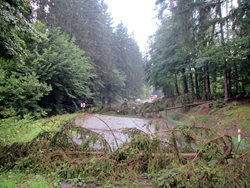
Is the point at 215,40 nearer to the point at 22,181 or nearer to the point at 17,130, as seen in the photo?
the point at 17,130

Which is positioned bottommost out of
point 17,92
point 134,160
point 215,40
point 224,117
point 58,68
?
point 134,160

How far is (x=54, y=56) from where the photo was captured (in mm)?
17234

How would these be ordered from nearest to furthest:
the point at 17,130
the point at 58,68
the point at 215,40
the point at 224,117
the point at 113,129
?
the point at 113,129
the point at 17,130
the point at 224,117
the point at 215,40
the point at 58,68

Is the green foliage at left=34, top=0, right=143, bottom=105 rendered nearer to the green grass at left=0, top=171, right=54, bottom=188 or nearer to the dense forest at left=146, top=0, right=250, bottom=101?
the dense forest at left=146, top=0, right=250, bottom=101

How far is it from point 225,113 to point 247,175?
10.3 metres

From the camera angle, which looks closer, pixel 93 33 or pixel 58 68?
pixel 58 68

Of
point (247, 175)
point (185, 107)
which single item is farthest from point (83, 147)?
point (185, 107)

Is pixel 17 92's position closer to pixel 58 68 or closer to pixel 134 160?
pixel 58 68

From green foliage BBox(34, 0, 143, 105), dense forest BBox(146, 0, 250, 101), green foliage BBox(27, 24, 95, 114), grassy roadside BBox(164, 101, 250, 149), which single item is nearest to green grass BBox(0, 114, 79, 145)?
grassy roadside BBox(164, 101, 250, 149)

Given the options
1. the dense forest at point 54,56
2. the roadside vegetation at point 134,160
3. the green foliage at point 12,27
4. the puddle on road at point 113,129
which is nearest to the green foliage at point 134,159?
the roadside vegetation at point 134,160

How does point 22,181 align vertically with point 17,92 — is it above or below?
below

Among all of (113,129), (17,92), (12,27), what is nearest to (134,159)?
(113,129)

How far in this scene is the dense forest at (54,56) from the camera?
647cm

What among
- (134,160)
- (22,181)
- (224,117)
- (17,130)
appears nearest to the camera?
(22,181)
